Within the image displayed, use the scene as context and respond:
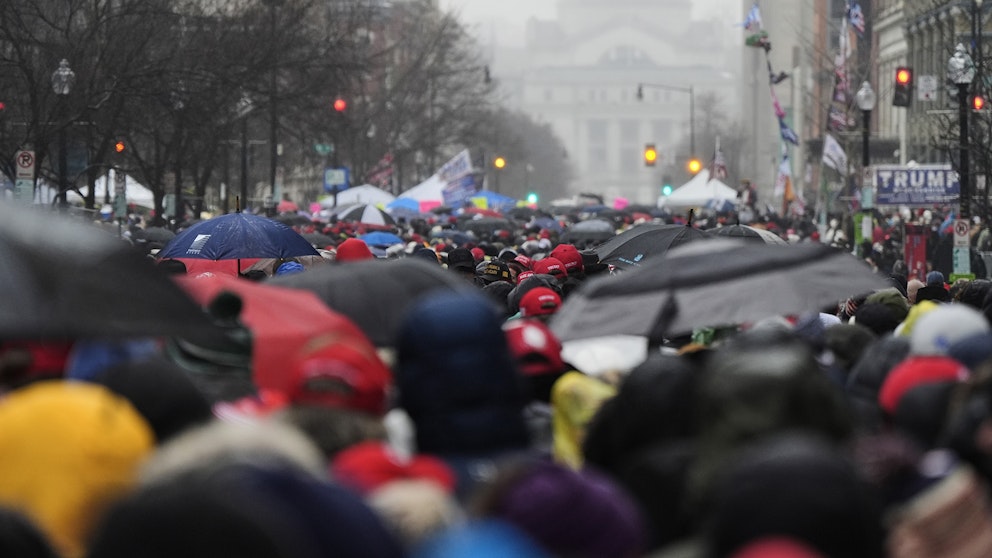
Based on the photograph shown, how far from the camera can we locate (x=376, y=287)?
941 cm

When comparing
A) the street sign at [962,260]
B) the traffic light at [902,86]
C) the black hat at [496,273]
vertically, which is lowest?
the street sign at [962,260]

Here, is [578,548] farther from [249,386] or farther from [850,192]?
[850,192]

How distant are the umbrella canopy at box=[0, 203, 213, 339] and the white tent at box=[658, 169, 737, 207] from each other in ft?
229

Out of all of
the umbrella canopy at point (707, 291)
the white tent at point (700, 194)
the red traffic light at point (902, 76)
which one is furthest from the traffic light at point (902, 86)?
the white tent at point (700, 194)

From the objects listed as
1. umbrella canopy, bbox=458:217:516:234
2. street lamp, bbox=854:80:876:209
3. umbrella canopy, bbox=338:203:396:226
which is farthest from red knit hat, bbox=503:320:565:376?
umbrella canopy, bbox=458:217:516:234

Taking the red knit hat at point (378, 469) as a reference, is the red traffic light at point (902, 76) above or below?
above

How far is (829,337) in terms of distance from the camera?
9.21 metres

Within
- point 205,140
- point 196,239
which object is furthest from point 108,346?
point 205,140

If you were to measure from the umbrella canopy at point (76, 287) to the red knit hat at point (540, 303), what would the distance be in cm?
416

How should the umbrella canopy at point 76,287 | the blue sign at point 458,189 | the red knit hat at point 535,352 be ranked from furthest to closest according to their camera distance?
1. the blue sign at point 458,189
2. the red knit hat at point 535,352
3. the umbrella canopy at point 76,287

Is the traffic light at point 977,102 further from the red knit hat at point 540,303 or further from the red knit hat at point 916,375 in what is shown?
the red knit hat at point 916,375

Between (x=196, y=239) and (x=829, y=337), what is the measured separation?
9850 millimetres

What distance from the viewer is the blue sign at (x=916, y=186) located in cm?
3734

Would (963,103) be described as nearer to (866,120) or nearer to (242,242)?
(866,120)
